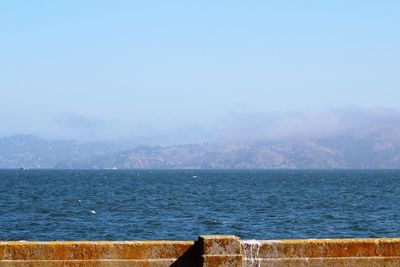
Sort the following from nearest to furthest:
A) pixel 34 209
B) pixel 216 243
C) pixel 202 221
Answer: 1. pixel 216 243
2. pixel 202 221
3. pixel 34 209

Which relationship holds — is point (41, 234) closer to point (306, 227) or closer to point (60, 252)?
point (306, 227)

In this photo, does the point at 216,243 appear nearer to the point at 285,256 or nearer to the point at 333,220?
the point at 285,256

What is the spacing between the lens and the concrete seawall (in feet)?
41.3

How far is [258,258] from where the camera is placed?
12.9 metres

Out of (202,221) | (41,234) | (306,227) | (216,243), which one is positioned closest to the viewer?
(216,243)

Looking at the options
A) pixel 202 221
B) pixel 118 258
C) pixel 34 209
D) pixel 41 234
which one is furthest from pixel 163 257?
pixel 34 209

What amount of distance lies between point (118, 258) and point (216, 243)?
5.37ft

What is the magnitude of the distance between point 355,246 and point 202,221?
4176cm

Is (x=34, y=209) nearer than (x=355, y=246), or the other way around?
(x=355, y=246)

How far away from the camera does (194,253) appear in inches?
508

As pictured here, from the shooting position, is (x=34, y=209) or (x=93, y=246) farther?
(x=34, y=209)

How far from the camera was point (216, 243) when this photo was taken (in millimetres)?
12531

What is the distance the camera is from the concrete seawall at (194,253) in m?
12.6

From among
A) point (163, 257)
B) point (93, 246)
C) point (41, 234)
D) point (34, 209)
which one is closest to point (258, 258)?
point (163, 257)
